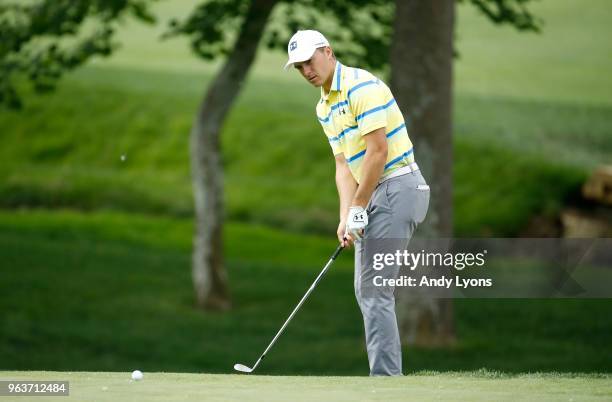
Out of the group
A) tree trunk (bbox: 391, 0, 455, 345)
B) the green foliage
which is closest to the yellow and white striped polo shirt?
tree trunk (bbox: 391, 0, 455, 345)

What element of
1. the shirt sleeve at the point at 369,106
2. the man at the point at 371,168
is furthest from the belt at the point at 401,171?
the shirt sleeve at the point at 369,106

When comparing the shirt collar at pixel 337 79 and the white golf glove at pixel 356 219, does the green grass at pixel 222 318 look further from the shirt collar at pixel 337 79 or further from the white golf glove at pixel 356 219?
the shirt collar at pixel 337 79

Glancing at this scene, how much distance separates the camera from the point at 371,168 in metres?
6.01

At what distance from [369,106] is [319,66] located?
0.35 m

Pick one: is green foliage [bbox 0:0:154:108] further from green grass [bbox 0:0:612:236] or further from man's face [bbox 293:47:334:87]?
man's face [bbox 293:47:334:87]

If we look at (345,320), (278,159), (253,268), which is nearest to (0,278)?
(253,268)

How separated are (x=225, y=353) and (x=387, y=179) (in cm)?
769

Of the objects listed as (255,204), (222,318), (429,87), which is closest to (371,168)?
(429,87)

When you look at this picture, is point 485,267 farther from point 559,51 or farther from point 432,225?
point 559,51

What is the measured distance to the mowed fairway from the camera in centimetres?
500

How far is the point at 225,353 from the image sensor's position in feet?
44.7

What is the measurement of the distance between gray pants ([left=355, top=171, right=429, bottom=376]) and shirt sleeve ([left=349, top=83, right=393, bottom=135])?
0.38 metres

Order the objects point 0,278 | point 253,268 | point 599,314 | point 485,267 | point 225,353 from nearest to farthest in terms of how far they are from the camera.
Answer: point 485,267 → point 225,353 → point 599,314 → point 0,278 → point 253,268

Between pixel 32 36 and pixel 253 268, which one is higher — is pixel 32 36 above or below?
above
